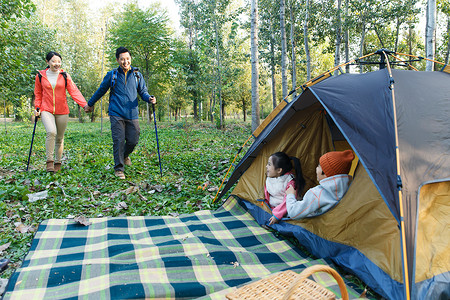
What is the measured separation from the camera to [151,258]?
114 inches

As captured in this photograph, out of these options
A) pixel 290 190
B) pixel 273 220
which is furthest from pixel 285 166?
pixel 273 220

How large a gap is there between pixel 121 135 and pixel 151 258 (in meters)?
3.12

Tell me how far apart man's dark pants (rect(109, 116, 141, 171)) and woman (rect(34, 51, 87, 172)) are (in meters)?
0.74

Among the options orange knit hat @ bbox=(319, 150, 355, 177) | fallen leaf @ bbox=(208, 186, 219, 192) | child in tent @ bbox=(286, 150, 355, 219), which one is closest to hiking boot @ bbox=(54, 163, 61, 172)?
fallen leaf @ bbox=(208, 186, 219, 192)

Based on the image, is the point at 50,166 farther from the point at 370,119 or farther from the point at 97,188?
the point at 370,119

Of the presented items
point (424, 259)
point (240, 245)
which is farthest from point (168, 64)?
point (424, 259)

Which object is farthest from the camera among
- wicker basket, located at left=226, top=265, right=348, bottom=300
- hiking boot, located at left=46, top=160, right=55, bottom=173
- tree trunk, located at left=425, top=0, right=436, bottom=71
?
tree trunk, located at left=425, top=0, right=436, bottom=71

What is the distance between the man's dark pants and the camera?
5477 mm

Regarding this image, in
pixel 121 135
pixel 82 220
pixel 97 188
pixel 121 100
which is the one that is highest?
pixel 121 100

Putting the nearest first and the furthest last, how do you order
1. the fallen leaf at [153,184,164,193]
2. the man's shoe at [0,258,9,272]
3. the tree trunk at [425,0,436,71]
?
1. the man's shoe at [0,258,9,272]
2. the fallen leaf at [153,184,164,193]
3. the tree trunk at [425,0,436,71]

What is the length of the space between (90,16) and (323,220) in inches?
1252

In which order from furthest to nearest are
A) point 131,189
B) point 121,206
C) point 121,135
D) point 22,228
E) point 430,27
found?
point 430,27
point 121,135
point 131,189
point 121,206
point 22,228

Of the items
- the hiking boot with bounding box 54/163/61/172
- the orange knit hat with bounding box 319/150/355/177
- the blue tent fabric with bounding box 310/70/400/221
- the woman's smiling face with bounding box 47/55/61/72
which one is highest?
the woman's smiling face with bounding box 47/55/61/72

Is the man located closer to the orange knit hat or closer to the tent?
the tent
